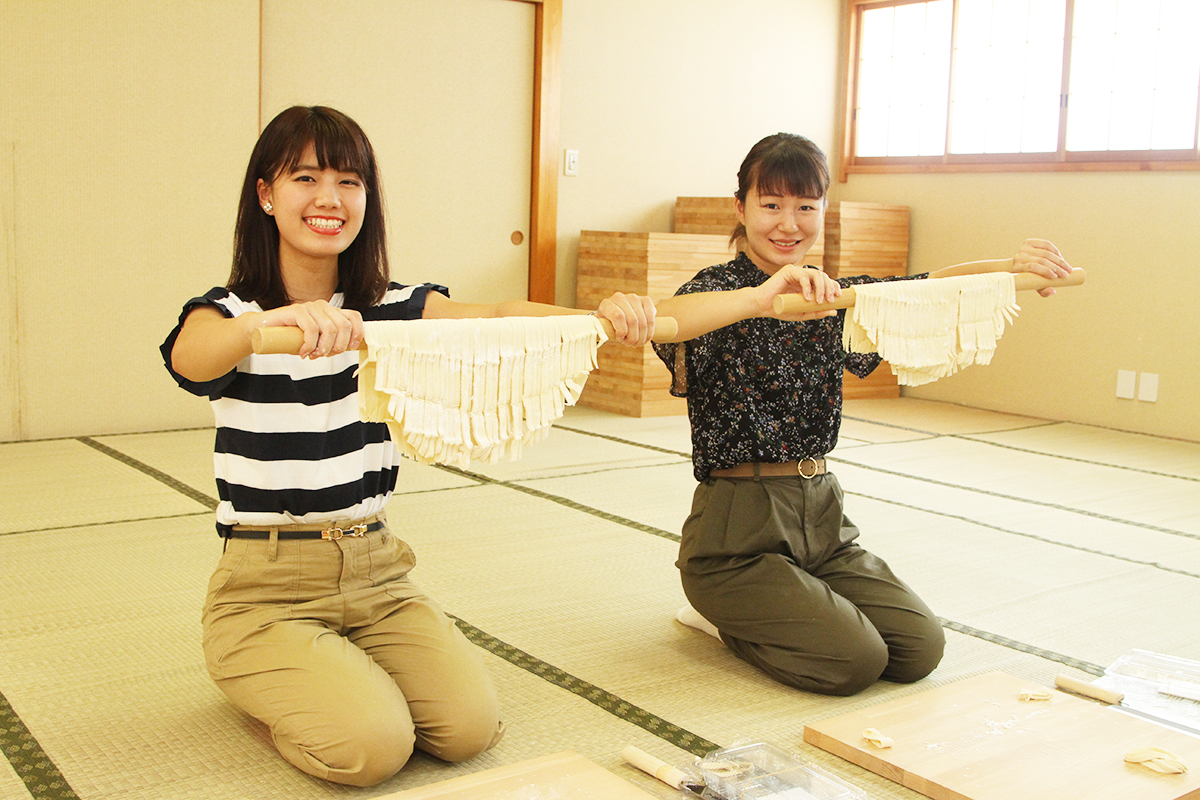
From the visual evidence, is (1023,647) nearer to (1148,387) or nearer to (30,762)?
(30,762)

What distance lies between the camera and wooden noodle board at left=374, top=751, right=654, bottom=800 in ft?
5.28

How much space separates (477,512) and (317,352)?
1.91 m

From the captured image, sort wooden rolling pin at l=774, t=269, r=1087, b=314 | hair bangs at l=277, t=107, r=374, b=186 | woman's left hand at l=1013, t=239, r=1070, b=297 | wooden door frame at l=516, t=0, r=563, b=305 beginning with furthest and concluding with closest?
wooden door frame at l=516, t=0, r=563, b=305
woman's left hand at l=1013, t=239, r=1070, b=297
wooden rolling pin at l=774, t=269, r=1087, b=314
hair bangs at l=277, t=107, r=374, b=186

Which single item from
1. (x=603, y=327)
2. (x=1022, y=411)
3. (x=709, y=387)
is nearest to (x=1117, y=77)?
(x=1022, y=411)

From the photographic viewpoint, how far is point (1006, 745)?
71.8 inches

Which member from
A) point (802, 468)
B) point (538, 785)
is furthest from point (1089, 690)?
point (538, 785)

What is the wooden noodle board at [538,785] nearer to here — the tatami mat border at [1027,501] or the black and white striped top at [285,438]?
the black and white striped top at [285,438]

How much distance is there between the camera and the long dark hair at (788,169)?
225cm

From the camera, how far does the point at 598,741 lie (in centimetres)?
188

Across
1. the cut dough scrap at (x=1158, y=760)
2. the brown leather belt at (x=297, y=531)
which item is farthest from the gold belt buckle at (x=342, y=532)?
the cut dough scrap at (x=1158, y=760)

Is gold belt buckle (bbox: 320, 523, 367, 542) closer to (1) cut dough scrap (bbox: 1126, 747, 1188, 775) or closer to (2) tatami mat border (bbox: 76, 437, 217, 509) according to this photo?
(1) cut dough scrap (bbox: 1126, 747, 1188, 775)

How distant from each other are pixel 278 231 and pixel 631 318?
0.62m

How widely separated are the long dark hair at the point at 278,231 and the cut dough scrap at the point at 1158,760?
145cm

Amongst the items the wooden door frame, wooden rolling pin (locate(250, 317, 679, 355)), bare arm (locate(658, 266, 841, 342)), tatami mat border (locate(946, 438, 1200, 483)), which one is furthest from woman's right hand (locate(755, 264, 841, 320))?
the wooden door frame
